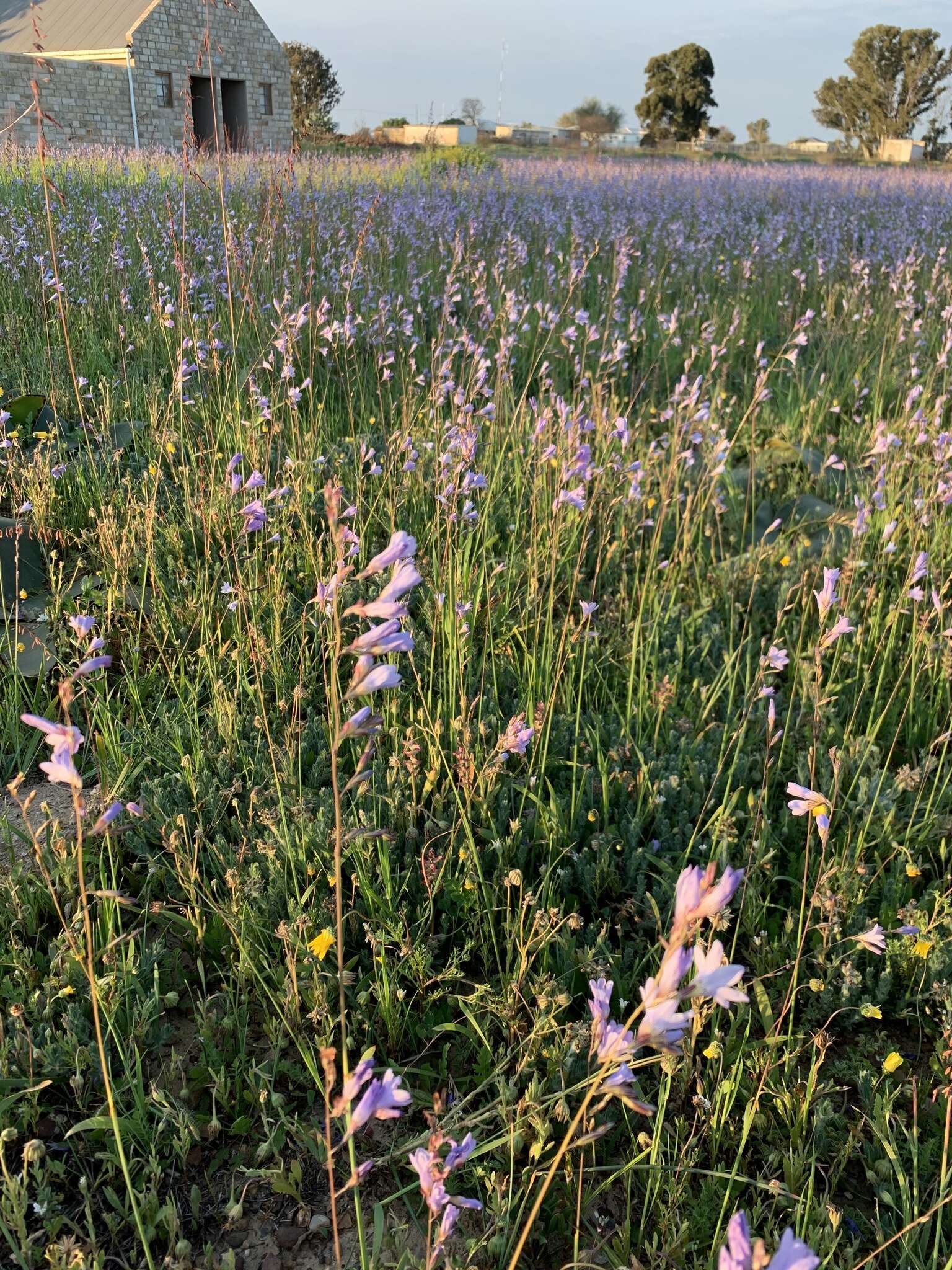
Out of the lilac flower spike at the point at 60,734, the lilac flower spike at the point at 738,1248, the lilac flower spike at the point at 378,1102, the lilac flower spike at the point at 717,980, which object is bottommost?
the lilac flower spike at the point at 378,1102

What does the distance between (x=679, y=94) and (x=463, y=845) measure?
6591cm

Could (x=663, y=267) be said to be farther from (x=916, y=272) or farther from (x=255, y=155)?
(x=255, y=155)

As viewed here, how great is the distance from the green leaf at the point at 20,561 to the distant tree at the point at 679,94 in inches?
2424

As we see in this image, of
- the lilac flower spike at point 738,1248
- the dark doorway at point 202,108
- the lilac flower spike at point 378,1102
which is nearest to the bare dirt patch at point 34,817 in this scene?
the lilac flower spike at point 378,1102

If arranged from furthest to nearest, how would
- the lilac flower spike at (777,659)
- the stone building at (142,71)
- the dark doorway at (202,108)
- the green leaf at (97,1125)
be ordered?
the dark doorway at (202,108)
the stone building at (142,71)
the lilac flower spike at (777,659)
the green leaf at (97,1125)

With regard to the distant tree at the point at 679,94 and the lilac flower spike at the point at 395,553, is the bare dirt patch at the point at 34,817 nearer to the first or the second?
the lilac flower spike at the point at 395,553

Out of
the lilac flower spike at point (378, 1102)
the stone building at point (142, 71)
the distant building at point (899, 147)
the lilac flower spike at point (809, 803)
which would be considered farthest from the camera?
the distant building at point (899, 147)

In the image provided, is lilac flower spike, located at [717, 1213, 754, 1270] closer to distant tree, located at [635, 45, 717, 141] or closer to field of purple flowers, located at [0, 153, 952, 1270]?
field of purple flowers, located at [0, 153, 952, 1270]

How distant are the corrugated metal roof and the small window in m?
1.38

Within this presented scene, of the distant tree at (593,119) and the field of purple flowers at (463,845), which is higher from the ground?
the distant tree at (593,119)

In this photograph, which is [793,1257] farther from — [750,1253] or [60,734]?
[60,734]

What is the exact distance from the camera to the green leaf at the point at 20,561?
2.76 metres

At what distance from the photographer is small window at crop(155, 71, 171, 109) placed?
24875 millimetres

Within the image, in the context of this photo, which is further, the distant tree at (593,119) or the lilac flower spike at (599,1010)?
the distant tree at (593,119)
